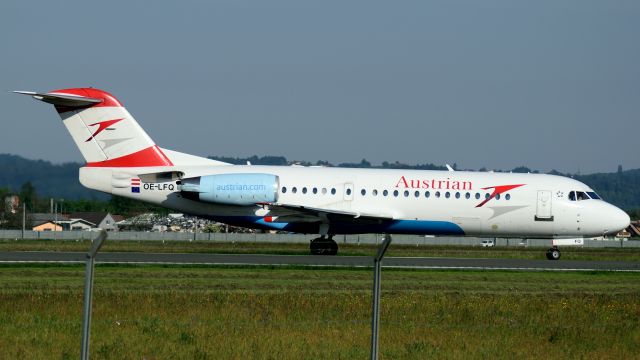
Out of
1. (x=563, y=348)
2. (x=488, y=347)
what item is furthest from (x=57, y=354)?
(x=563, y=348)

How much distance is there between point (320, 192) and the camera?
40.2 meters

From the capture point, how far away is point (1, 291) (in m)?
22.2

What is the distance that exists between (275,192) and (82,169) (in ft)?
25.4

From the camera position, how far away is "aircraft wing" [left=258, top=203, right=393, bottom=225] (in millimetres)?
38438

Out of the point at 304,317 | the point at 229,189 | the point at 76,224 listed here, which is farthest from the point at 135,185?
the point at 76,224

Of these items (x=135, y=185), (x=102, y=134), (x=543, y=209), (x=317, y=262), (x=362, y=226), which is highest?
(x=102, y=134)

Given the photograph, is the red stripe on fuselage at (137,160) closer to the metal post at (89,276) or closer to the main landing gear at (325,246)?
the main landing gear at (325,246)

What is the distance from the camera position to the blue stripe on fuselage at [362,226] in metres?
39.8

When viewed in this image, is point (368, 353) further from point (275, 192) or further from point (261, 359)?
point (275, 192)

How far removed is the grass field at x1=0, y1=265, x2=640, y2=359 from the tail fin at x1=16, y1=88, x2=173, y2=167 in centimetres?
1178

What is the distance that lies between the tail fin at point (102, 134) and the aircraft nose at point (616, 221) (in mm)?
18186

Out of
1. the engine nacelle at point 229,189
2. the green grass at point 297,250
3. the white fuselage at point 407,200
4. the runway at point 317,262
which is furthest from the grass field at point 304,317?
the green grass at point 297,250

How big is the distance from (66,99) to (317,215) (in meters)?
10.6

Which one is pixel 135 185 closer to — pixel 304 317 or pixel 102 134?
pixel 102 134
